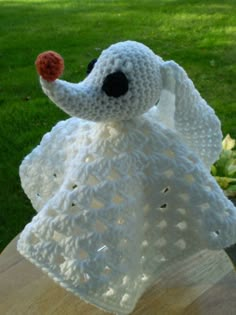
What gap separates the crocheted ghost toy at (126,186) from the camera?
0.71 metres

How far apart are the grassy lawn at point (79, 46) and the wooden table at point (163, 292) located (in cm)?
81

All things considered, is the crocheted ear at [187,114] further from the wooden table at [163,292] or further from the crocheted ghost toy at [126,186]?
the wooden table at [163,292]

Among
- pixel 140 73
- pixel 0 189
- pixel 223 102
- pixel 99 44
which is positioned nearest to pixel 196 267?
pixel 140 73

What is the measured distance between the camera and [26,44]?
3.24 metres

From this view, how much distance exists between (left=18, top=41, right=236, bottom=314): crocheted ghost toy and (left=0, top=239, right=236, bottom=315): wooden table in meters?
0.12

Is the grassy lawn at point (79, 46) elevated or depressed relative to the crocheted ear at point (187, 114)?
depressed

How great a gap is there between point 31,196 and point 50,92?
0.26 m

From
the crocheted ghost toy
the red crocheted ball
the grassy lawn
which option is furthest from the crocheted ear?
the grassy lawn

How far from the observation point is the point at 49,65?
670mm

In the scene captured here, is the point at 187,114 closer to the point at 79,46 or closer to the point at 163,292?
the point at 163,292

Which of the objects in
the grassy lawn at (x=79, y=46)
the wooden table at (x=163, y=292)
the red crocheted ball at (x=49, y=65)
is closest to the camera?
the red crocheted ball at (x=49, y=65)

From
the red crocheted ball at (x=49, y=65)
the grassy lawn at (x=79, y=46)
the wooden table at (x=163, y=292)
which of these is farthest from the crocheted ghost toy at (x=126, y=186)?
the grassy lawn at (x=79, y=46)

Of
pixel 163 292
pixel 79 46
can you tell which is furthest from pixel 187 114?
pixel 79 46

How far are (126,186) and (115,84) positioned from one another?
5.4 inches
